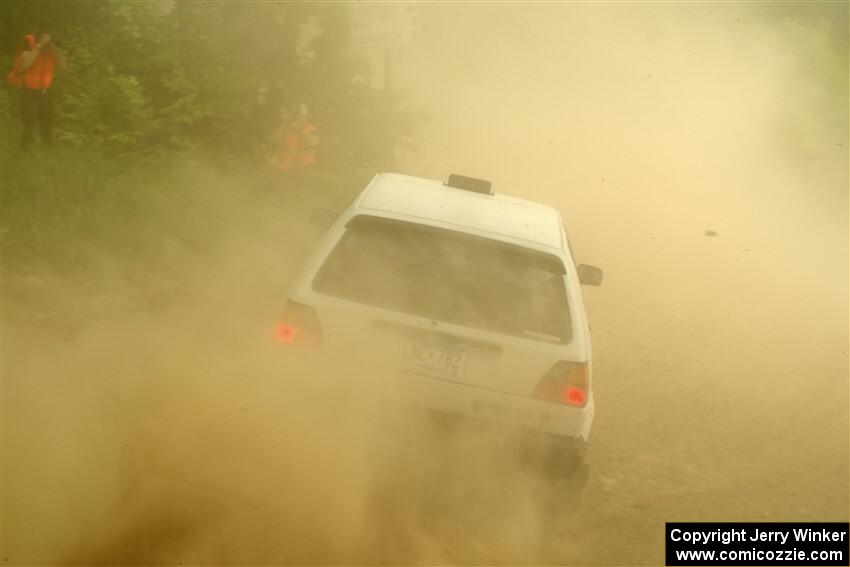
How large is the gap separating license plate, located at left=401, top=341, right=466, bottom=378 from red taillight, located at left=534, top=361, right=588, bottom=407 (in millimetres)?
439

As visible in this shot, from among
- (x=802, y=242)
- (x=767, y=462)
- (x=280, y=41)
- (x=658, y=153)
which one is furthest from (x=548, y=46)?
(x=767, y=462)

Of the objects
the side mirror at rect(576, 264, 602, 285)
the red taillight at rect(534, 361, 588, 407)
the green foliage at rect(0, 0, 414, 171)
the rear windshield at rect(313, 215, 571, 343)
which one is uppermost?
the rear windshield at rect(313, 215, 571, 343)

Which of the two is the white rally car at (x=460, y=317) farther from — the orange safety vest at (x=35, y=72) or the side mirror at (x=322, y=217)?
the orange safety vest at (x=35, y=72)

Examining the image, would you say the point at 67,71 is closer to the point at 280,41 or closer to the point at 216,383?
the point at 280,41

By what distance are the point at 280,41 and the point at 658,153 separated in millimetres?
18095

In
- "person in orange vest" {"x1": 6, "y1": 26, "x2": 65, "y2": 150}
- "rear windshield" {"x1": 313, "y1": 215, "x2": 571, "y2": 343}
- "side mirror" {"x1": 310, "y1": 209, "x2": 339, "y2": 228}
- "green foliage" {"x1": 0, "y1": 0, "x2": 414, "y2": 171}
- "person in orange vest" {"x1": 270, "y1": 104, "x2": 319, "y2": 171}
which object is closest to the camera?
"rear windshield" {"x1": 313, "y1": 215, "x2": 571, "y2": 343}

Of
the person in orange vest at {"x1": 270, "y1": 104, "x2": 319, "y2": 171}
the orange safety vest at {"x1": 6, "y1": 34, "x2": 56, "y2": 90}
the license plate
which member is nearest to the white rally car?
the license plate

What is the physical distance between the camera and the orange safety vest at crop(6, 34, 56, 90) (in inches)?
539

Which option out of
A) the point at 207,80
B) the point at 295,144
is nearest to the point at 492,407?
the point at 207,80

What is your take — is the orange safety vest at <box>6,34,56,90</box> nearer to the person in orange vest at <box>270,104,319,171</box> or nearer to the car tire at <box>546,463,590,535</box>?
the person in orange vest at <box>270,104,319,171</box>

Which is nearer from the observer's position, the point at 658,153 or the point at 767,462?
the point at 767,462

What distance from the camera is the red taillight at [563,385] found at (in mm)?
6047

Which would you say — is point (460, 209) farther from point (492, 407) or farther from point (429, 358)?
point (492, 407)

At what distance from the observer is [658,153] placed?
108 feet
